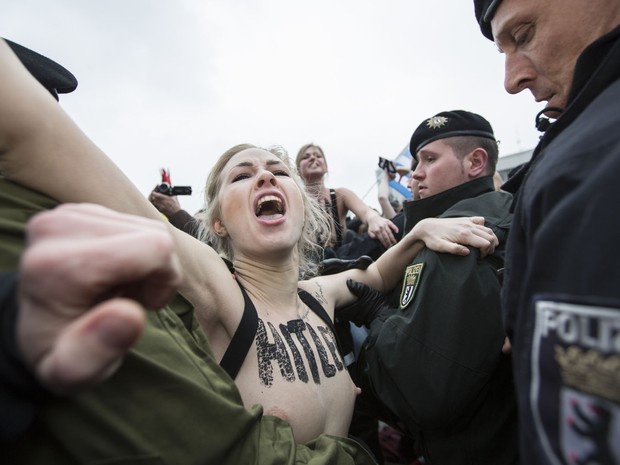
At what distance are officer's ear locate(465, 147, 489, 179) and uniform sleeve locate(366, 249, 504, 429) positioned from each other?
40.4 inches

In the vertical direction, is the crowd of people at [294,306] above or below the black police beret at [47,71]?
below

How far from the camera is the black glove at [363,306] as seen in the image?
2.16 meters

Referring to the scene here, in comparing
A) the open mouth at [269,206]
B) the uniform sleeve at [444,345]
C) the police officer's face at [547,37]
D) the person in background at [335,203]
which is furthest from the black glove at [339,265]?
the police officer's face at [547,37]

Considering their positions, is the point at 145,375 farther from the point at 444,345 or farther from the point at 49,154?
the point at 444,345

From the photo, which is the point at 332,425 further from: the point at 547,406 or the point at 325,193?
the point at 325,193

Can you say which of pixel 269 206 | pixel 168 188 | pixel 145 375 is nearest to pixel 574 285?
pixel 145 375

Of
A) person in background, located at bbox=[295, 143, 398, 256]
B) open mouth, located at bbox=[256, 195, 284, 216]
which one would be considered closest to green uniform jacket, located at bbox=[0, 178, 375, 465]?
open mouth, located at bbox=[256, 195, 284, 216]

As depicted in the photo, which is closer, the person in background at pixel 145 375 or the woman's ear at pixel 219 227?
the person in background at pixel 145 375

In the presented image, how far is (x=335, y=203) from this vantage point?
13.4ft

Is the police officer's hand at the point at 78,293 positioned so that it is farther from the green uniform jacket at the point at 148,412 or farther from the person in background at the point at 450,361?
the person in background at the point at 450,361

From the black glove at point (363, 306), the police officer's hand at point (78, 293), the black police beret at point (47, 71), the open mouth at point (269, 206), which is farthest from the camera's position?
the black glove at point (363, 306)

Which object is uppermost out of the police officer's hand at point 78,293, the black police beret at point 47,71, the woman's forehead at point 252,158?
the black police beret at point 47,71

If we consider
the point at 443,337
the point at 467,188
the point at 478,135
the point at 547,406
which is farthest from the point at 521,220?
the point at 478,135

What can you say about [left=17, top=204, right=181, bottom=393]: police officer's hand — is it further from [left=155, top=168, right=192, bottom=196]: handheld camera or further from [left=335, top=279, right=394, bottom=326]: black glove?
[left=155, top=168, right=192, bottom=196]: handheld camera
